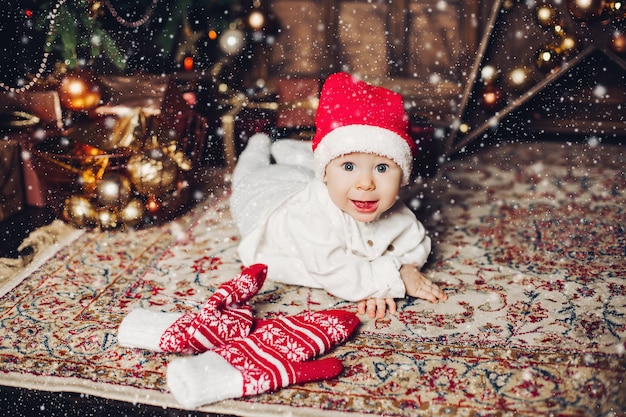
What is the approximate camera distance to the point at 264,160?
198 centimetres

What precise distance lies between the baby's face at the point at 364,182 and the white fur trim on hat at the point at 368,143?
0.06ft

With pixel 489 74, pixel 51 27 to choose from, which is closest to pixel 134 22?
pixel 51 27

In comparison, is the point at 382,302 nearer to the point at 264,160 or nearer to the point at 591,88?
the point at 264,160

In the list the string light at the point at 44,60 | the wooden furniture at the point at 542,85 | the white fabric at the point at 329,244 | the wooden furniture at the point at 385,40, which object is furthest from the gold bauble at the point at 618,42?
the string light at the point at 44,60

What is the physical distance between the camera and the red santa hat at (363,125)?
1.26m

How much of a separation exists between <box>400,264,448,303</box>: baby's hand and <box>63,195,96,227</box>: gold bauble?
94 cm

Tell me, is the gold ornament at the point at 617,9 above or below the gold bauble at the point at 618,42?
above

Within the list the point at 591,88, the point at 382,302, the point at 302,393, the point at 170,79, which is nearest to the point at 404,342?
the point at 382,302

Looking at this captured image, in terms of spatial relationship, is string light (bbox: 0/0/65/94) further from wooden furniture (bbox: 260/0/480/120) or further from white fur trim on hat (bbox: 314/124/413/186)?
wooden furniture (bbox: 260/0/480/120)

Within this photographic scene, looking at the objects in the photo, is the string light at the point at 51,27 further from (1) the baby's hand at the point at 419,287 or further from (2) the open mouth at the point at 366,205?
(1) the baby's hand at the point at 419,287

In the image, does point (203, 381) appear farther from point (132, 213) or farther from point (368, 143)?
point (132, 213)

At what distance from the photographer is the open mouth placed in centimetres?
132

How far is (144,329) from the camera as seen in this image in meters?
1.25

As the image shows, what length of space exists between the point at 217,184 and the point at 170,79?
0.41 m
